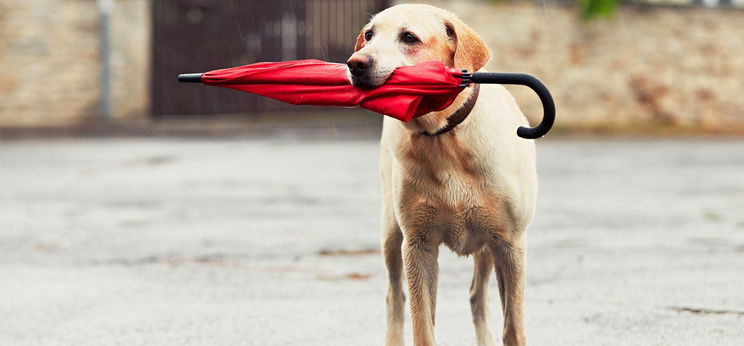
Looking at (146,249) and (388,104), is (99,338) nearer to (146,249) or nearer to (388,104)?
(388,104)

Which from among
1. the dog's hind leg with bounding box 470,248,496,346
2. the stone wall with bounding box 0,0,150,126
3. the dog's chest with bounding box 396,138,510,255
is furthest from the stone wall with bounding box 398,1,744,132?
the dog's chest with bounding box 396,138,510,255

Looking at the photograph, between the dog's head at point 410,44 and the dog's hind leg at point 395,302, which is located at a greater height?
the dog's head at point 410,44

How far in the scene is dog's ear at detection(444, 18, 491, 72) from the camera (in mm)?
3455

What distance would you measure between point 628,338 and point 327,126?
54.6ft

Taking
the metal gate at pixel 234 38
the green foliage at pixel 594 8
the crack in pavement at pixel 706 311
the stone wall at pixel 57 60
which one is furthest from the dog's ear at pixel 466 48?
the green foliage at pixel 594 8

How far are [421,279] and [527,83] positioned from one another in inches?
33.4

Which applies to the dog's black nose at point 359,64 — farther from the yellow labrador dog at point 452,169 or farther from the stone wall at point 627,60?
the stone wall at point 627,60

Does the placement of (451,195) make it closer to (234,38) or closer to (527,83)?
(527,83)

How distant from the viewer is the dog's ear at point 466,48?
136 inches

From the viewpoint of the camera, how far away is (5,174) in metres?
12.5

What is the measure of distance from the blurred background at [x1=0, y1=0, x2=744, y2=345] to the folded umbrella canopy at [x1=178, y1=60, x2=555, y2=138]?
4.71 ft

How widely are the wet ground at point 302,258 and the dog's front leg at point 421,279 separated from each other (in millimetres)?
768

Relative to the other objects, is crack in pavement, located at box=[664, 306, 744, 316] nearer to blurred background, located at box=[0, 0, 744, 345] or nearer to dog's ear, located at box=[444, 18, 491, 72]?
blurred background, located at box=[0, 0, 744, 345]

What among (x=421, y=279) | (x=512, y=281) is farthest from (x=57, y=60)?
(x=512, y=281)
